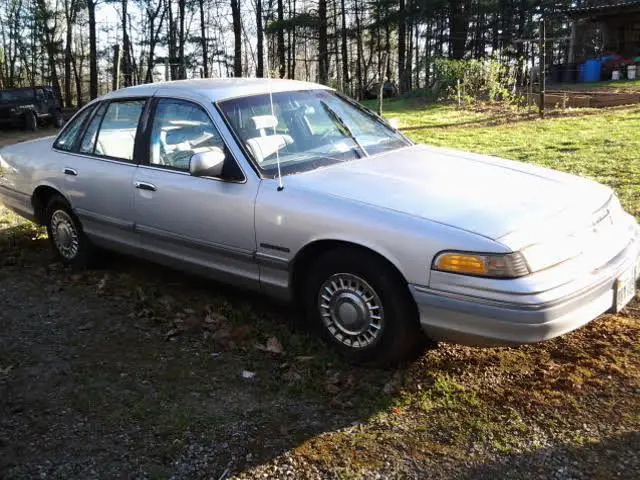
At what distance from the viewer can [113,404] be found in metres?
3.34

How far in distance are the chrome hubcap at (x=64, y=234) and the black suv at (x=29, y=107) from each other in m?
17.2

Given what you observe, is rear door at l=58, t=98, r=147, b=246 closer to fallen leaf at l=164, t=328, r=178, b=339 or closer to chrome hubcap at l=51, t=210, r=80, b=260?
chrome hubcap at l=51, t=210, r=80, b=260

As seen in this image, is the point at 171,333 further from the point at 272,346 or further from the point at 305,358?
the point at 305,358

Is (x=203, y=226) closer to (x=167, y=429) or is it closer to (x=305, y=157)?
(x=305, y=157)

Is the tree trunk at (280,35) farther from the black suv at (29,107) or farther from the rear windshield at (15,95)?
the rear windshield at (15,95)

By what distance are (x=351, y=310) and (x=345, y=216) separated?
1.67 feet

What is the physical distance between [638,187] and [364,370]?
483 centimetres

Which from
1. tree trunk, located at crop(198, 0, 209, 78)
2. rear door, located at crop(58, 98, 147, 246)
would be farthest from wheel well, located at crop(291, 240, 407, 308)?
tree trunk, located at crop(198, 0, 209, 78)

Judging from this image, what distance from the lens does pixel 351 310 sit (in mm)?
3525

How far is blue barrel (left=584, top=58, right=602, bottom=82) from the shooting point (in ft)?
83.1

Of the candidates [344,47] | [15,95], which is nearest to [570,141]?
[15,95]

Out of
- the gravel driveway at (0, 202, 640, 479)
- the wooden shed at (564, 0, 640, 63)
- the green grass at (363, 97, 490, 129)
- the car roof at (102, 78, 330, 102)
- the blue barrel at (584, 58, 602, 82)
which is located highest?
the wooden shed at (564, 0, 640, 63)

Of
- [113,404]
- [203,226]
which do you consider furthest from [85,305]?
[113,404]

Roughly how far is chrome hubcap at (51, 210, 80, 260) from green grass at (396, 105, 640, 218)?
493 centimetres
